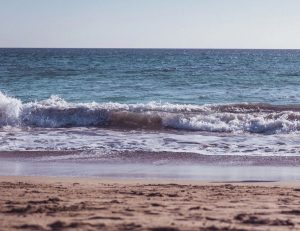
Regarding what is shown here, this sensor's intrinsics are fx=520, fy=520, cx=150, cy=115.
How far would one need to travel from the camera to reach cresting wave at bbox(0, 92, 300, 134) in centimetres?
1614

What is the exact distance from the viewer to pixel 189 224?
189 inches

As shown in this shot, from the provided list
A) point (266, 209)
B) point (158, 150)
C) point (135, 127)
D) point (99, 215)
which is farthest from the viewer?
point (135, 127)

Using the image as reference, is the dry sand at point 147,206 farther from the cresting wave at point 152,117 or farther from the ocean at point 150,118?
the cresting wave at point 152,117

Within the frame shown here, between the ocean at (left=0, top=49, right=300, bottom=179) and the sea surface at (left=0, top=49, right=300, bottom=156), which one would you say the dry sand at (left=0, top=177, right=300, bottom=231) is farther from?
the sea surface at (left=0, top=49, right=300, bottom=156)

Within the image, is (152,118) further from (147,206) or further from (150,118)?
(147,206)

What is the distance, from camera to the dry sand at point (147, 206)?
15.8 ft

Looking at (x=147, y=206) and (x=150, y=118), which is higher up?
(x=147, y=206)

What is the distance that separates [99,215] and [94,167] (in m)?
4.50

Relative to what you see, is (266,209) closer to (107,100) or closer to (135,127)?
(135,127)

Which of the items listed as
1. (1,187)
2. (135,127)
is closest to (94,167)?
(1,187)

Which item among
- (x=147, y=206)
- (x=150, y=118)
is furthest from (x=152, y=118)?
(x=147, y=206)

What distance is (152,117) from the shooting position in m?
17.6

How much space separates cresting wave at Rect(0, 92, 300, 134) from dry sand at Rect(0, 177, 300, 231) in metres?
8.59

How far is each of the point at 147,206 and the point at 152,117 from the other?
12.1 m
